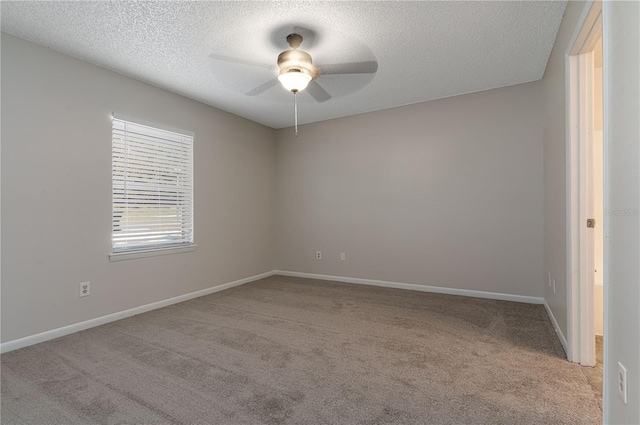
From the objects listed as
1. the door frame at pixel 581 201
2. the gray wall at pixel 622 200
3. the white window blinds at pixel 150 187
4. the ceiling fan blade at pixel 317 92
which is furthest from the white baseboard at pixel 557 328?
the white window blinds at pixel 150 187

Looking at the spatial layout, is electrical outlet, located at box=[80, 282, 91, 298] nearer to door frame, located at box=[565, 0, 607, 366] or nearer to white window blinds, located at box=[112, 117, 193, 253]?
white window blinds, located at box=[112, 117, 193, 253]

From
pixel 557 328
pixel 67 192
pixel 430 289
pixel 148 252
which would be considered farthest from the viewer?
pixel 430 289

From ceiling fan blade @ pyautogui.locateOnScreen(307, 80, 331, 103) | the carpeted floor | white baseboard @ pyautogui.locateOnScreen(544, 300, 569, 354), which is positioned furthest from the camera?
ceiling fan blade @ pyautogui.locateOnScreen(307, 80, 331, 103)

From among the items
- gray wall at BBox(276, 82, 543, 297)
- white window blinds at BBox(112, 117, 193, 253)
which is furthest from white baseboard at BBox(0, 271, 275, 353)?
gray wall at BBox(276, 82, 543, 297)

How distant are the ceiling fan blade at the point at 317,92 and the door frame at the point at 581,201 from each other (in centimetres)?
231

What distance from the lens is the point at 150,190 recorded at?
11.6 feet

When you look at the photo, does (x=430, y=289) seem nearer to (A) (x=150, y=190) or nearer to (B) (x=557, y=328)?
(B) (x=557, y=328)

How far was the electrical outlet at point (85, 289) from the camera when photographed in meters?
2.91

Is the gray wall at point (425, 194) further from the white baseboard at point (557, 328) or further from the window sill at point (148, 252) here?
the window sill at point (148, 252)

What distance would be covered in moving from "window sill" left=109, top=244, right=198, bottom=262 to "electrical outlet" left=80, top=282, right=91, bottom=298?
A: 300 millimetres

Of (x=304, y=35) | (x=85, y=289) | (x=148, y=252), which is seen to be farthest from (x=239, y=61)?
(x=85, y=289)

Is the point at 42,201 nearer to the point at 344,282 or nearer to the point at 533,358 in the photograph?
the point at 344,282

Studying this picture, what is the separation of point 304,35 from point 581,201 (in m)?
2.38

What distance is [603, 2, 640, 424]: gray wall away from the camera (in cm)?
114
